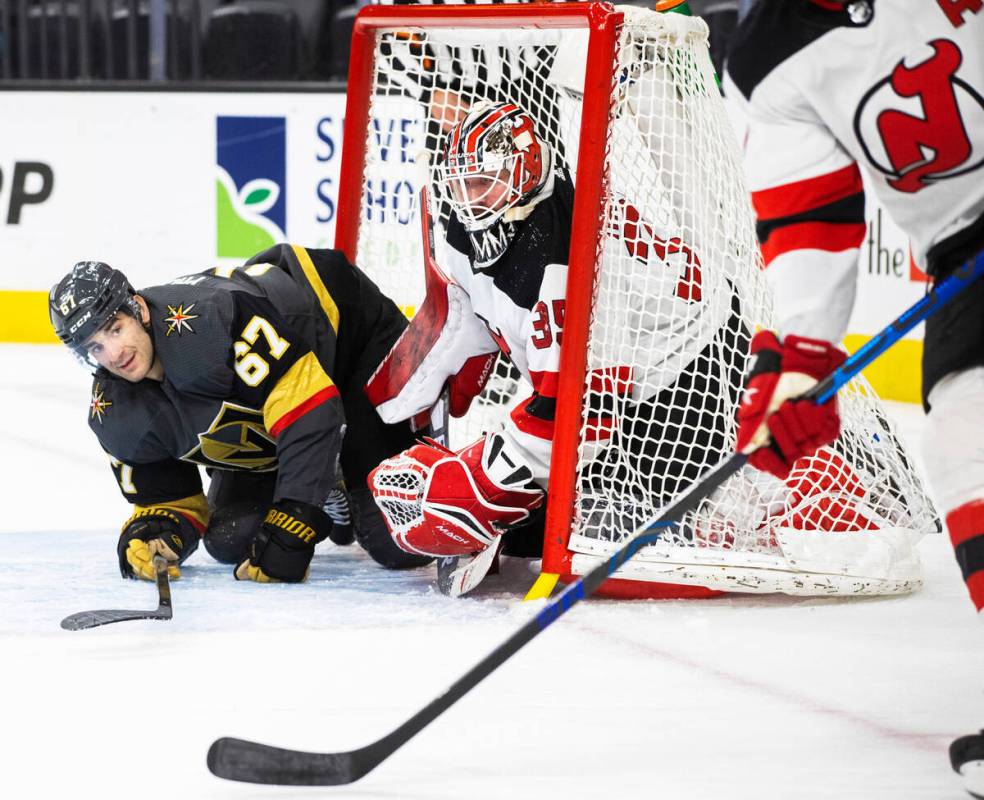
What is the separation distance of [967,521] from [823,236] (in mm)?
351

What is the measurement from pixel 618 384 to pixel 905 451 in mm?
547

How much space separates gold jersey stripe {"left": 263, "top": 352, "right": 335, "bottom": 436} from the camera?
2541 mm

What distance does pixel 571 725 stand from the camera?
6.09 ft

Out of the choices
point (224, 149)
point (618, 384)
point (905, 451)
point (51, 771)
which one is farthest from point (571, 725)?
point (224, 149)

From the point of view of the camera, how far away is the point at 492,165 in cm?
237

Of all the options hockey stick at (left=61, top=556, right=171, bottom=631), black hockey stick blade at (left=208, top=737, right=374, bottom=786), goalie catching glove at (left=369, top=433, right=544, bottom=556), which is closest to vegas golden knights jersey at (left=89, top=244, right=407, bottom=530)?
goalie catching glove at (left=369, top=433, right=544, bottom=556)

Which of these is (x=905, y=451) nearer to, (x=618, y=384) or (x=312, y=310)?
(x=618, y=384)

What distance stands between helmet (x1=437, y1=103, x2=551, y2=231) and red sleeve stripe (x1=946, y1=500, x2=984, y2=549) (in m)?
1.04

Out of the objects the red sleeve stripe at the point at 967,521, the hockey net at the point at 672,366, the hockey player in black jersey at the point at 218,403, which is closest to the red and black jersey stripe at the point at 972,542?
the red sleeve stripe at the point at 967,521

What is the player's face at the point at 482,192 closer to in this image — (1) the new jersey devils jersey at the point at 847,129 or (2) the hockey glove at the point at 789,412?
(1) the new jersey devils jersey at the point at 847,129

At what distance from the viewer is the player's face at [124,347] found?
8.05 ft

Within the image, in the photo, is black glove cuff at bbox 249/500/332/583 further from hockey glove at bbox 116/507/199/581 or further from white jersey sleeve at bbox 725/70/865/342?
white jersey sleeve at bbox 725/70/865/342

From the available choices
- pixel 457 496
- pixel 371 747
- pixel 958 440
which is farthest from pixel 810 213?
pixel 457 496

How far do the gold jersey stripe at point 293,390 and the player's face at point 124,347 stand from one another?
22 cm
